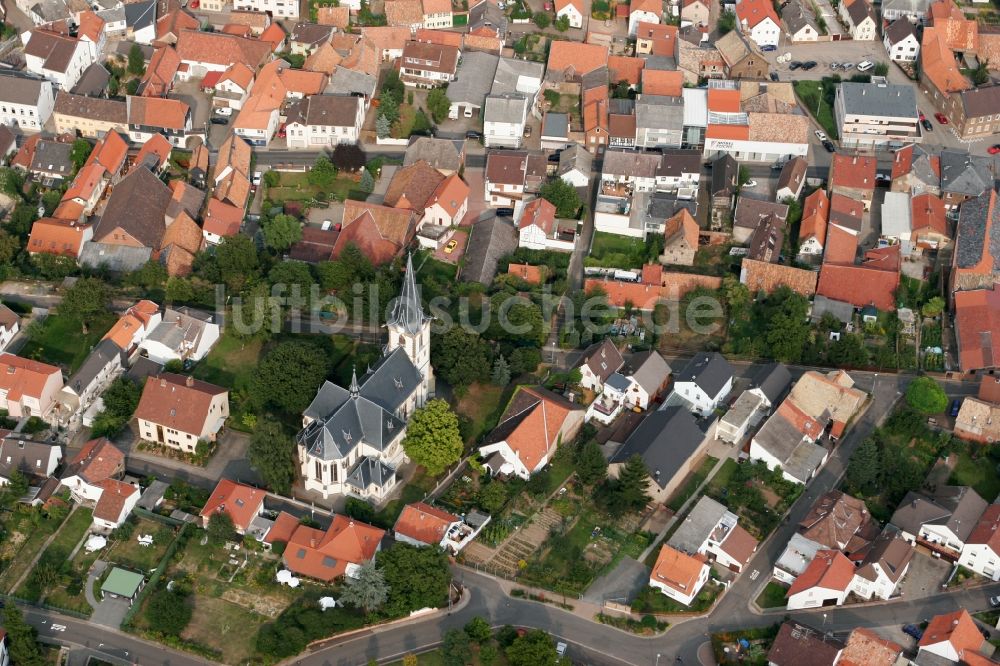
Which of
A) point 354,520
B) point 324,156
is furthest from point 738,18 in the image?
point 354,520

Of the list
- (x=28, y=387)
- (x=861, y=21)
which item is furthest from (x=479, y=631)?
(x=861, y=21)

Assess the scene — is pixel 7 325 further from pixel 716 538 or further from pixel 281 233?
pixel 716 538

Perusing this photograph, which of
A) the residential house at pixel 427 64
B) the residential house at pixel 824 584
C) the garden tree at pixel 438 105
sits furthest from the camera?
the residential house at pixel 427 64

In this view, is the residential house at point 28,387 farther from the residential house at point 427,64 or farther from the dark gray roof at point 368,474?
the residential house at point 427,64

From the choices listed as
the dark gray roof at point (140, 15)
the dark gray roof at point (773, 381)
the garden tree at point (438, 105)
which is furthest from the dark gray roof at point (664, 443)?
the dark gray roof at point (140, 15)

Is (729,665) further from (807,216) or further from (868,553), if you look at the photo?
(807,216)

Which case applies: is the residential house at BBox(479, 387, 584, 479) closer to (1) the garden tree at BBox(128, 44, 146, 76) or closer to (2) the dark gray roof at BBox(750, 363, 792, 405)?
(2) the dark gray roof at BBox(750, 363, 792, 405)
